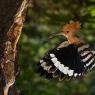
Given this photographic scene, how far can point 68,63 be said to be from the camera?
82.7 inches

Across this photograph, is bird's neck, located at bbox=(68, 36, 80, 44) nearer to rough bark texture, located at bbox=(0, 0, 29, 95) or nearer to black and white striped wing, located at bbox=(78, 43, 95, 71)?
black and white striped wing, located at bbox=(78, 43, 95, 71)

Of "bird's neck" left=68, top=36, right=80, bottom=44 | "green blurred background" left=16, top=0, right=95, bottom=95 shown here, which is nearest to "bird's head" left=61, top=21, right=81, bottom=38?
"bird's neck" left=68, top=36, right=80, bottom=44

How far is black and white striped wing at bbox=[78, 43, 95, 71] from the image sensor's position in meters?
2.04

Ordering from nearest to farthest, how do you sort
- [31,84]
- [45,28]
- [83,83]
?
[31,84] → [45,28] → [83,83]

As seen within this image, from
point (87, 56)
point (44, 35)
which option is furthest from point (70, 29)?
point (44, 35)

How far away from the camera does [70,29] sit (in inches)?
75.4

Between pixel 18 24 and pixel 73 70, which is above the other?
pixel 18 24

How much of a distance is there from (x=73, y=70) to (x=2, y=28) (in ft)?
1.44

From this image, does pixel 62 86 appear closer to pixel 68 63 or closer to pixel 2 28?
pixel 68 63

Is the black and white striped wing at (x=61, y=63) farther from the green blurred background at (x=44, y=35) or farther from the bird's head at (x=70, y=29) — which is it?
the green blurred background at (x=44, y=35)

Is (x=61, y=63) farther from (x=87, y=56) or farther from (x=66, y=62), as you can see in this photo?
(x=87, y=56)

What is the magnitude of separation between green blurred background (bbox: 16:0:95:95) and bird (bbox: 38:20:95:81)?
2.91 ft

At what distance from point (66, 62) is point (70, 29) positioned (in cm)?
24

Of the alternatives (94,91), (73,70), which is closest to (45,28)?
(94,91)
